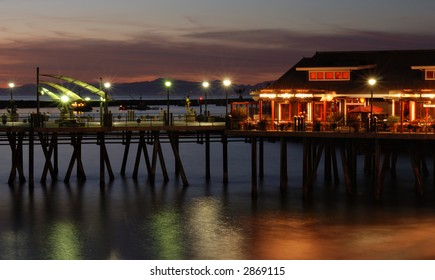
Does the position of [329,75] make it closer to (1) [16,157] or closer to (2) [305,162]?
(2) [305,162]

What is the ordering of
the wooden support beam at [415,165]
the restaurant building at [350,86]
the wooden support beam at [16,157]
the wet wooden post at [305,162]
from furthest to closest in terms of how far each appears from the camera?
the wooden support beam at [16,157], the restaurant building at [350,86], the wet wooden post at [305,162], the wooden support beam at [415,165]

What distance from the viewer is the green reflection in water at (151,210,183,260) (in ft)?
132

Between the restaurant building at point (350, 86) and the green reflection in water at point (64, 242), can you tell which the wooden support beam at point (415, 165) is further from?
the green reflection in water at point (64, 242)

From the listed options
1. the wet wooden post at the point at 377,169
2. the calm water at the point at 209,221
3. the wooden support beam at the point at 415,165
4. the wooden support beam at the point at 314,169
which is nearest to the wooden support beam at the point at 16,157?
the calm water at the point at 209,221

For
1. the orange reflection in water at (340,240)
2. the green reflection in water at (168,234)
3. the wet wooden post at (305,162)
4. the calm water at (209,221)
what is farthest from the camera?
the wet wooden post at (305,162)

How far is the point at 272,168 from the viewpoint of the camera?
7669 centimetres

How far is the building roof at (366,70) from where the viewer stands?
2413 inches

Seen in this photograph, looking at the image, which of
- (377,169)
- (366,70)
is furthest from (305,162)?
(366,70)

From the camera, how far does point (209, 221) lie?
47531 millimetres

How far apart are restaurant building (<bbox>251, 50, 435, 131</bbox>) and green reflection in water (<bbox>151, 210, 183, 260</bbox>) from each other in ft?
29.3

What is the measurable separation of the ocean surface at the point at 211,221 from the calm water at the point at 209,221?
5 centimetres

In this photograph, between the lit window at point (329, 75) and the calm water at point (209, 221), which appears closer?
the calm water at point (209, 221)

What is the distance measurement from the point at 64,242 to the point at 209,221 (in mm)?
8261
